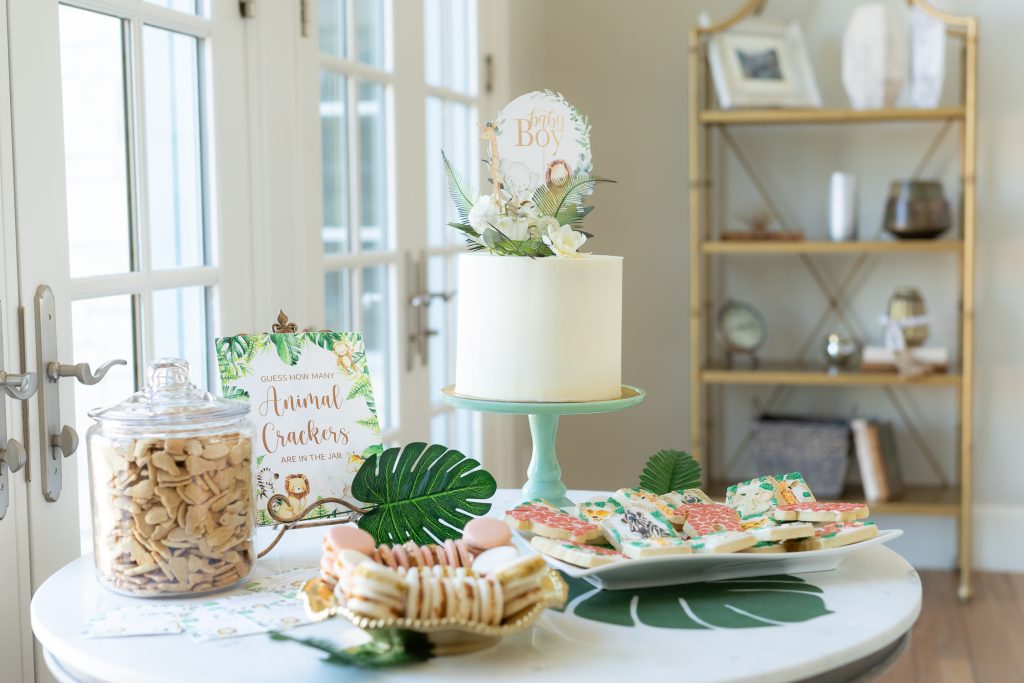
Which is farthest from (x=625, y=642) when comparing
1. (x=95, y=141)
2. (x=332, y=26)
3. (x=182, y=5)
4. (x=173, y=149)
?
(x=332, y=26)

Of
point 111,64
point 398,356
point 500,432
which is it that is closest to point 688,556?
point 111,64

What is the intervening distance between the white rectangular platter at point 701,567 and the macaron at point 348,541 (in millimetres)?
176

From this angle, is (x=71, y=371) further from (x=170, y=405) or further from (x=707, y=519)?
(x=707, y=519)

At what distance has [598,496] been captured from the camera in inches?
57.5

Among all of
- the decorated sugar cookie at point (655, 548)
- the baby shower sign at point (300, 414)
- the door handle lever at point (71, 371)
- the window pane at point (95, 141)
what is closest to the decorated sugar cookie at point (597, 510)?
the decorated sugar cookie at point (655, 548)

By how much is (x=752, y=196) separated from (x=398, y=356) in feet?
5.16

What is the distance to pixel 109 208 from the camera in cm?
159

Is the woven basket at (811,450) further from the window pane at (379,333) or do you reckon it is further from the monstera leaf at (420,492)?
the monstera leaf at (420,492)

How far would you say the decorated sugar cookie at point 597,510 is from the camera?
1.19 meters

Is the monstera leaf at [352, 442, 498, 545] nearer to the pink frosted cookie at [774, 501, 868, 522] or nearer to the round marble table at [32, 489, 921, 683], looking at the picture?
the round marble table at [32, 489, 921, 683]

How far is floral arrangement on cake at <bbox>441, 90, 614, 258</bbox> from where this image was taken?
4.12 ft

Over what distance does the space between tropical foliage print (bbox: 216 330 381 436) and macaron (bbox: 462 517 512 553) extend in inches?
11.1

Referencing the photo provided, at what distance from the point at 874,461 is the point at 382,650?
2790 millimetres

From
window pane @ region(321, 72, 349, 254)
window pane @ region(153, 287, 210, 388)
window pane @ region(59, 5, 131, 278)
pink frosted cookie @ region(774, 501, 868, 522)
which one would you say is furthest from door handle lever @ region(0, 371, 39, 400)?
window pane @ region(321, 72, 349, 254)
